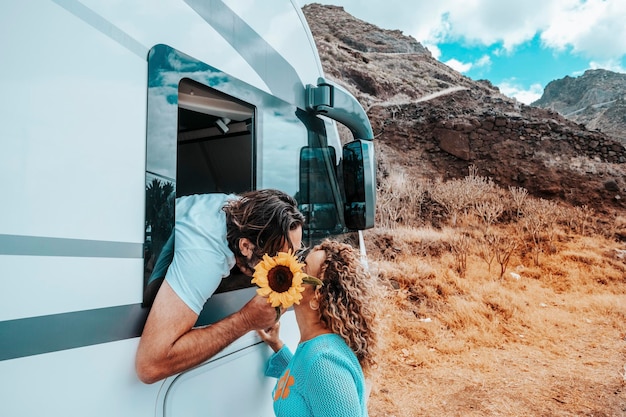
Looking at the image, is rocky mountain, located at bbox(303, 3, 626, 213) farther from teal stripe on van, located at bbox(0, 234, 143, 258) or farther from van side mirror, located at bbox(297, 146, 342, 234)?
→ teal stripe on van, located at bbox(0, 234, 143, 258)

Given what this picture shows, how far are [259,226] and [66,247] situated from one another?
753mm

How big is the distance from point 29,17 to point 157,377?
0.99m

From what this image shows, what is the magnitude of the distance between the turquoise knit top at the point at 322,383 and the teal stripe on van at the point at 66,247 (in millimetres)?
724

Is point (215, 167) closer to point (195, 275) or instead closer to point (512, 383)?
point (195, 275)

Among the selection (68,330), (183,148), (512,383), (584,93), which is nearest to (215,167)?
(183,148)

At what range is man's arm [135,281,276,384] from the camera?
1202 millimetres

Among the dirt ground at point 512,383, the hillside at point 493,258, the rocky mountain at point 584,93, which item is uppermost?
the rocky mountain at point 584,93

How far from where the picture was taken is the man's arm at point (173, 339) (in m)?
1.20

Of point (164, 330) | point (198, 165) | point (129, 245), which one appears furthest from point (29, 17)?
point (198, 165)

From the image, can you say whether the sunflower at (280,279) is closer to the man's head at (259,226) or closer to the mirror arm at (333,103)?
the man's head at (259,226)

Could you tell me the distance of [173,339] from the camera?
1.26 meters

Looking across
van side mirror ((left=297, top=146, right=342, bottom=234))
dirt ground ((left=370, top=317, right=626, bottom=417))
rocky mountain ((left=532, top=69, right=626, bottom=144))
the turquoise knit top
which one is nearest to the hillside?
dirt ground ((left=370, top=317, right=626, bottom=417))

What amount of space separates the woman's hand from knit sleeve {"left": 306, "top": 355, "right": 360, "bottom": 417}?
1.31 feet

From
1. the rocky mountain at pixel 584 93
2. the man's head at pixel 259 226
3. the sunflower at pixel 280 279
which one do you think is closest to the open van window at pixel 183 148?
the man's head at pixel 259 226
